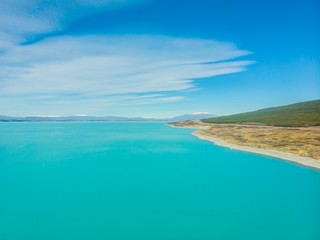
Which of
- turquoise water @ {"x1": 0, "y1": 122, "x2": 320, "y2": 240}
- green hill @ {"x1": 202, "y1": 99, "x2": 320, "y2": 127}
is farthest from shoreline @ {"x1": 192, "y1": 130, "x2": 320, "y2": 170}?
green hill @ {"x1": 202, "y1": 99, "x2": 320, "y2": 127}

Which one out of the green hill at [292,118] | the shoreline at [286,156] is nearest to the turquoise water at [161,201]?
the shoreline at [286,156]

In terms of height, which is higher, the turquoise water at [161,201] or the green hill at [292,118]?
the green hill at [292,118]

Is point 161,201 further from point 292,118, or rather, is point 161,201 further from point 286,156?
point 292,118

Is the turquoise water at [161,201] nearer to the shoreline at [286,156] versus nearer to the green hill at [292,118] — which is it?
the shoreline at [286,156]

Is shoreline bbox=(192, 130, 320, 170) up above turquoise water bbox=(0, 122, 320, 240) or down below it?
above

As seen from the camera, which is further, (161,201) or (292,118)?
(292,118)

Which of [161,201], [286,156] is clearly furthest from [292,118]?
[161,201]

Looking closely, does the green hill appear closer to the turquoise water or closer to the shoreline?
the shoreline

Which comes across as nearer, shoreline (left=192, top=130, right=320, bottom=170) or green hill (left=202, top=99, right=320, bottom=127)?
shoreline (left=192, top=130, right=320, bottom=170)
